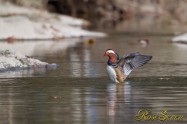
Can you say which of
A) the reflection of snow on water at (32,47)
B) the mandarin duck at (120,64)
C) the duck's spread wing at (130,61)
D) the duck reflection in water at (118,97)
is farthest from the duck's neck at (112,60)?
the reflection of snow on water at (32,47)

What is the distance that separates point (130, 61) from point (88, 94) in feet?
7.56

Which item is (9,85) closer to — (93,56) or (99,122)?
(99,122)

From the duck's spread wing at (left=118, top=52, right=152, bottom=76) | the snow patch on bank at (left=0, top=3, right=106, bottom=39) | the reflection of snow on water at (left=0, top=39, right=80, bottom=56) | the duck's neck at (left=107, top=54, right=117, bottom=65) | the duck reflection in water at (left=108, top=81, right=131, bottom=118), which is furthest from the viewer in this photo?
the snow patch on bank at (left=0, top=3, right=106, bottom=39)

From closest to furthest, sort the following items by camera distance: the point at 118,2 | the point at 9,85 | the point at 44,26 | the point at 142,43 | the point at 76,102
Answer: the point at 76,102 → the point at 9,85 → the point at 142,43 → the point at 44,26 → the point at 118,2

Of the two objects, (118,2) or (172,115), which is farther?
(118,2)

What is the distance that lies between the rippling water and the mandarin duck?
19cm

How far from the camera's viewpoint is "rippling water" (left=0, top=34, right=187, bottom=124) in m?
10.4

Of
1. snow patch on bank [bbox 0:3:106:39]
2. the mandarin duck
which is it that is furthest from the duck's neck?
snow patch on bank [bbox 0:3:106:39]

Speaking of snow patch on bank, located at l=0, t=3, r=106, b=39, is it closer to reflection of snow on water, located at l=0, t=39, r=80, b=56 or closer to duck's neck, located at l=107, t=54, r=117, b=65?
reflection of snow on water, located at l=0, t=39, r=80, b=56

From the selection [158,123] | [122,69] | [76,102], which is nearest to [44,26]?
[122,69]

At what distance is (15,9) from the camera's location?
4562cm

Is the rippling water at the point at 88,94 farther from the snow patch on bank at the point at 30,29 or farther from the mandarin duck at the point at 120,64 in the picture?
the snow patch on bank at the point at 30,29

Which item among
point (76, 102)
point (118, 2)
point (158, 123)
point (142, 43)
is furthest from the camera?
point (118, 2)

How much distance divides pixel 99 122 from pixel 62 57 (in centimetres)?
1300
